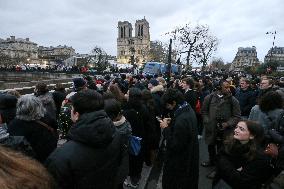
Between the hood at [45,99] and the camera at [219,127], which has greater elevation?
the hood at [45,99]

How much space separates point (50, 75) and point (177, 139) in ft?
143

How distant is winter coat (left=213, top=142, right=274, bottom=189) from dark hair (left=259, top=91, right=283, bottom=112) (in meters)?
1.94

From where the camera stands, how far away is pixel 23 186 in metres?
1.43

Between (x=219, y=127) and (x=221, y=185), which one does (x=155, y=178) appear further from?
(x=221, y=185)

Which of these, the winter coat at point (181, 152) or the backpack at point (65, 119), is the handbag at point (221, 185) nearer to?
the winter coat at point (181, 152)

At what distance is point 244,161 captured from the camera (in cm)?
388

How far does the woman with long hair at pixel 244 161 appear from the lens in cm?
377

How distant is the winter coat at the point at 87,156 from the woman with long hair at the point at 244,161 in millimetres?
1457

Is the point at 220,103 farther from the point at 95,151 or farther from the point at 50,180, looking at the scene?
the point at 50,180

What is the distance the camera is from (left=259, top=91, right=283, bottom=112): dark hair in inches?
223

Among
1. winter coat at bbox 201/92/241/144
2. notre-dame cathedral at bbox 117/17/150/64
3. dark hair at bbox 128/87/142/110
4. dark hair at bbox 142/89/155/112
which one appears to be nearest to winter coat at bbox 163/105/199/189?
dark hair at bbox 128/87/142/110

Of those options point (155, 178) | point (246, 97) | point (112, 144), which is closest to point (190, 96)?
point (246, 97)

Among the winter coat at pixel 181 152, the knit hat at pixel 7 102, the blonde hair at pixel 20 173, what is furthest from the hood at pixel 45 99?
the blonde hair at pixel 20 173

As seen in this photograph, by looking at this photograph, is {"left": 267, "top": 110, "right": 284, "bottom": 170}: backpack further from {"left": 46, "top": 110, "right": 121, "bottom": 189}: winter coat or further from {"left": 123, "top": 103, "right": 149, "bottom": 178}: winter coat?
{"left": 123, "top": 103, "right": 149, "bottom": 178}: winter coat
